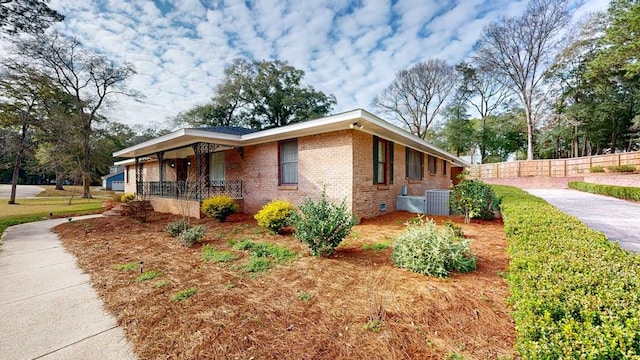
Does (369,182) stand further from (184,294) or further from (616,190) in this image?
(616,190)

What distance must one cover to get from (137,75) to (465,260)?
3011cm

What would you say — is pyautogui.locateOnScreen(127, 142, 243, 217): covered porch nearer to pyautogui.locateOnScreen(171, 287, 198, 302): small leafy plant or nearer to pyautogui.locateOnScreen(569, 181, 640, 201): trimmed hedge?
pyautogui.locateOnScreen(171, 287, 198, 302): small leafy plant

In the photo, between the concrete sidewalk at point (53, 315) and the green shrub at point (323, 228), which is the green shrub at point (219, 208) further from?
the green shrub at point (323, 228)

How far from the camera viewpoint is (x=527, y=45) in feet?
73.2

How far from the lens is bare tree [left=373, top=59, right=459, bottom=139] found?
87.1 ft

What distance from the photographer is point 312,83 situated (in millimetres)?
26359

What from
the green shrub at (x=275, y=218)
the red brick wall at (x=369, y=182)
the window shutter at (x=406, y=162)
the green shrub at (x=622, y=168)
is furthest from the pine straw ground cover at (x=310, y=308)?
the green shrub at (x=622, y=168)

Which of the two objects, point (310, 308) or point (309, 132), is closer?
point (310, 308)

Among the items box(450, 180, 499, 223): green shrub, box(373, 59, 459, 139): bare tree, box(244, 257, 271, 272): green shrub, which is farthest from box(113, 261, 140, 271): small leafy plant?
box(373, 59, 459, 139): bare tree

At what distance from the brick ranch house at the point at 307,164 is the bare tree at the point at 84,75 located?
1669 centimetres

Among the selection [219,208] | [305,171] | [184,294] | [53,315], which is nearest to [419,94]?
[305,171]

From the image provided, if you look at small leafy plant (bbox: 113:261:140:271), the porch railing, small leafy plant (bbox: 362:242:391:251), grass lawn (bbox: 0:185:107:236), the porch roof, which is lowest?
grass lawn (bbox: 0:185:107:236)

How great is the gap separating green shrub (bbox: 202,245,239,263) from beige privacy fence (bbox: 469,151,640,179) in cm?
1500

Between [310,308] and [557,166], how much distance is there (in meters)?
28.2
